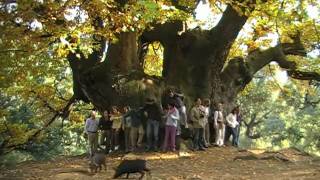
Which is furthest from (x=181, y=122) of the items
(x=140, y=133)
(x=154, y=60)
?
(x=154, y=60)

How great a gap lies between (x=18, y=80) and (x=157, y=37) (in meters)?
5.41

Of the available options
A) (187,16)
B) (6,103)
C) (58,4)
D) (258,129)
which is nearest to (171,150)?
(187,16)

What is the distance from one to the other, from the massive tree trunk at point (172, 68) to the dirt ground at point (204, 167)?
116 inches

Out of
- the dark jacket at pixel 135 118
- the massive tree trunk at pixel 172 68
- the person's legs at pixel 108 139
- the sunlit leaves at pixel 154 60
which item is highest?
the sunlit leaves at pixel 154 60

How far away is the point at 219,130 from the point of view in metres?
17.6

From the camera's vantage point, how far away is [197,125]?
15805 millimetres

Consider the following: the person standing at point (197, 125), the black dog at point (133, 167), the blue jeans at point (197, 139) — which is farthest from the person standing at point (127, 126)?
the black dog at point (133, 167)

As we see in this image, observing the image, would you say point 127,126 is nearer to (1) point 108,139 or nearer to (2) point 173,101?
(1) point 108,139

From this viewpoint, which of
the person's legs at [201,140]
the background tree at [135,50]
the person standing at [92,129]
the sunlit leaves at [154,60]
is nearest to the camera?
the background tree at [135,50]

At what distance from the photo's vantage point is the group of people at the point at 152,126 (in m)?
15.2

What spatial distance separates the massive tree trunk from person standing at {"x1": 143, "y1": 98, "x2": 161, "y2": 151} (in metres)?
0.60

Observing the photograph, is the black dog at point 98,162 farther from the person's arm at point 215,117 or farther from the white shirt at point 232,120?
the white shirt at point 232,120

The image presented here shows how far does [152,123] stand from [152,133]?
12.7 inches

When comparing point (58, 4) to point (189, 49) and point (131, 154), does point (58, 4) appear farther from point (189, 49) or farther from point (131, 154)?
point (189, 49)
